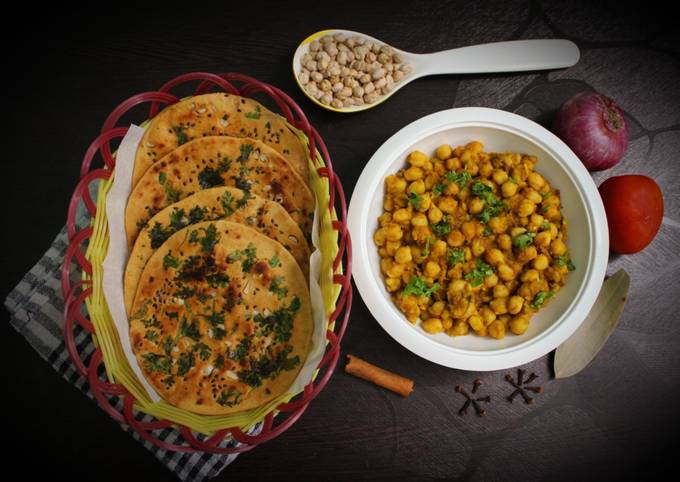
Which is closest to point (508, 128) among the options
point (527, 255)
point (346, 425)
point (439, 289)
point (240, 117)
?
point (527, 255)

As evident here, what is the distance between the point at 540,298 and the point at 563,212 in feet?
1.10

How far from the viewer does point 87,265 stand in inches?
53.0

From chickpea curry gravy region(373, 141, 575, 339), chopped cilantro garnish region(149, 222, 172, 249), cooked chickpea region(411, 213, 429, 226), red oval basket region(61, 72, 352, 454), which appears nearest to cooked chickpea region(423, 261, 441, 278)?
chickpea curry gravy region(373, 141, 575, 339)

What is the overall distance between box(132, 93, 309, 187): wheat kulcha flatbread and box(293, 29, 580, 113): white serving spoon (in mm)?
482

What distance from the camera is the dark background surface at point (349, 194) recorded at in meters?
1.74

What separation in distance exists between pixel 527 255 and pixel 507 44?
2.62 ft

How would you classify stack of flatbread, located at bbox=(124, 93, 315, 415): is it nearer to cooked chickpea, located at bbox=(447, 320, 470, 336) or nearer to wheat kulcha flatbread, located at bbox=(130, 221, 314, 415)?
wheat kulcha flatbread, located at bbox=(130, 221, 314, 415)

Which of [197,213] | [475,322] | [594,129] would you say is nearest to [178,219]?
[197,213]

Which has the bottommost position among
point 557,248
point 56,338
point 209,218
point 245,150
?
point 56,338

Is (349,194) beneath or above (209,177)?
beneath

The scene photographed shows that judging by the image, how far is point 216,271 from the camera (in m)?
1.43

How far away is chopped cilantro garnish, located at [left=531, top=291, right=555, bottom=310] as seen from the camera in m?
1.59

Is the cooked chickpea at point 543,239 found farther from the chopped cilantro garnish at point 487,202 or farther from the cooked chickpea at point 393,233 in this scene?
the cooked chickpea at point 393,233

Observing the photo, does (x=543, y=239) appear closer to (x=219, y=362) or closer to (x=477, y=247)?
(x=477, y=247)
